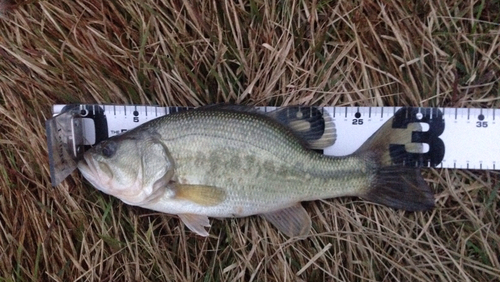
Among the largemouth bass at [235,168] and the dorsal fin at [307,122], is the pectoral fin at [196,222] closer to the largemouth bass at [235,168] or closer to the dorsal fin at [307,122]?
the largemouth bass at [235,168]

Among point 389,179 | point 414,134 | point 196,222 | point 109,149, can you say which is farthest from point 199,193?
point 414,134

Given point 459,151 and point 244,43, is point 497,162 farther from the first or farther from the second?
point 244,43

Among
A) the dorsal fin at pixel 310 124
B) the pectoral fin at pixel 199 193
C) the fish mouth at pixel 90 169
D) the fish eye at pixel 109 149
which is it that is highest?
the dorsal fin at pixel 310 124

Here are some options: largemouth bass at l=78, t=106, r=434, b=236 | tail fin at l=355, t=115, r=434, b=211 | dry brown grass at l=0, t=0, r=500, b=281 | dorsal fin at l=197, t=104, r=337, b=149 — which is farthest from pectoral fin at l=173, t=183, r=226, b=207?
tail fin at l=355, t=115, r=434, b=211

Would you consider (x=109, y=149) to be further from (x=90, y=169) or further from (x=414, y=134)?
(x=414, y=134)

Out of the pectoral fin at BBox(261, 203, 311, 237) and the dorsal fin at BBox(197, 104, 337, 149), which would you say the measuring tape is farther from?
the pectoral fin at BBox(261, 203, 311, 237)

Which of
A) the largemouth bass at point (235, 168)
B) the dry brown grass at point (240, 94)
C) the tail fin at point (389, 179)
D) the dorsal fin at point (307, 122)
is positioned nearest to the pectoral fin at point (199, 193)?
the largemouth bass at point (235, 168)

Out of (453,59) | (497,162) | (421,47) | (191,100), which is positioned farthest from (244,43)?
(497,162)
